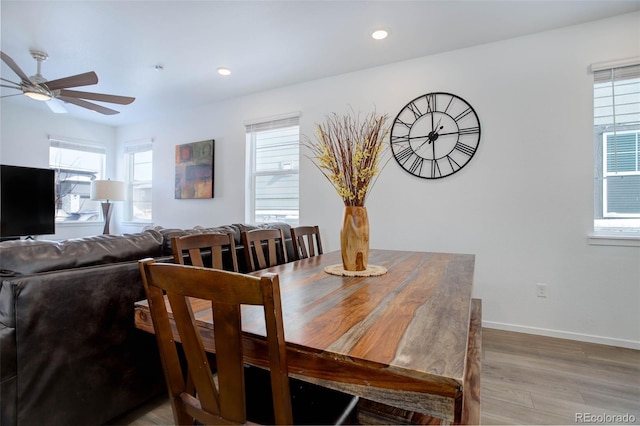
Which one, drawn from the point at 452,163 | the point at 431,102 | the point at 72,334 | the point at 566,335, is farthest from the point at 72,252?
the point at 566,335

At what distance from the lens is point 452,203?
299 cm

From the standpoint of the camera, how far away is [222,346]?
0.69 meters

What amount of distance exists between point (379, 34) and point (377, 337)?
2.74 meters

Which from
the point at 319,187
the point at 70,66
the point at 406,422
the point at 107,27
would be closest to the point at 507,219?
the point at 319,187

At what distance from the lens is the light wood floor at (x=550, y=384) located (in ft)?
5.27

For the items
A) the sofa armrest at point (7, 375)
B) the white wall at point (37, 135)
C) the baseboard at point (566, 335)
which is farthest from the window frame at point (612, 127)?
the white wall at point (37, 135)

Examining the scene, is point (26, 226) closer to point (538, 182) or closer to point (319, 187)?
point (319, 187)

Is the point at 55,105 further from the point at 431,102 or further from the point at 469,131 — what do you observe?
the point at 469,131

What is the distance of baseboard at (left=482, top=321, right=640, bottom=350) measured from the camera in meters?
2.39

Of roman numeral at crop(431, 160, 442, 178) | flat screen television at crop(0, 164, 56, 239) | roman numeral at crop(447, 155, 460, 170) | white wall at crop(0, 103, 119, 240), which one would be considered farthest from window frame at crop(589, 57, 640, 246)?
white wall at crop(0, 103, 119, 240)

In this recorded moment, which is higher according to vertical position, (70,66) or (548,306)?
(70,66)

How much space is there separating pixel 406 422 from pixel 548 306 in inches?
97.5

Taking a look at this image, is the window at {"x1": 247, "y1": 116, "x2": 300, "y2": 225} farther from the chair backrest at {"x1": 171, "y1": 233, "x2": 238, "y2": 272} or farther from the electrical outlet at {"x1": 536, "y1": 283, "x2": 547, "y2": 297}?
the electrical outlet at {"x1": 536, "y1": 283, "x2": 547, "y2": 297}

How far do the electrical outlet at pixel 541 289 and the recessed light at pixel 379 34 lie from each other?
8.50 ft
